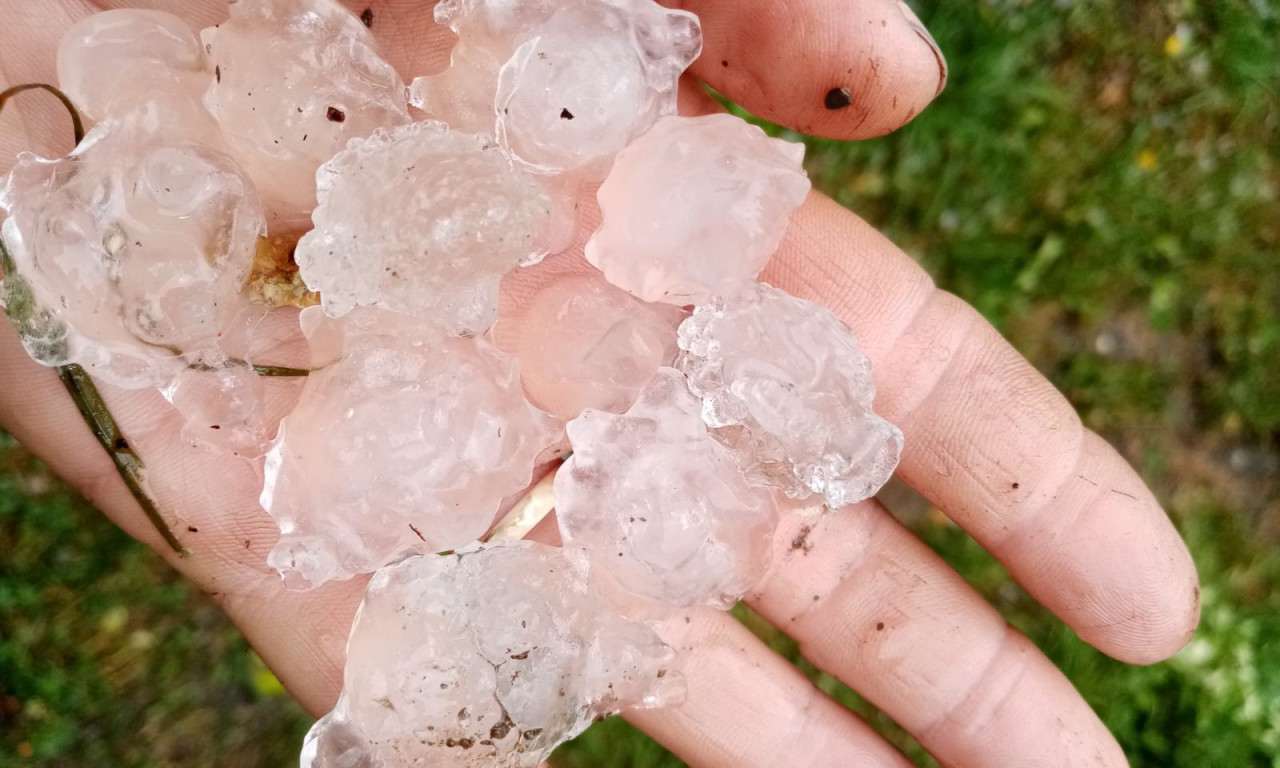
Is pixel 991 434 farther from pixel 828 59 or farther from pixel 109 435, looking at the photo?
pixel 109 435

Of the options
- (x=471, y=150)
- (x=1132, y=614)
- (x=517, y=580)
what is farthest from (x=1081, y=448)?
(x=471, y=150)

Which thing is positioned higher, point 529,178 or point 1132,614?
point 529,178

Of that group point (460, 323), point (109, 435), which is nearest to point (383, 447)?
point (460, 323)

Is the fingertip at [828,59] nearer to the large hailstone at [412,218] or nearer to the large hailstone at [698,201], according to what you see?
the large hailstone at [698,201]

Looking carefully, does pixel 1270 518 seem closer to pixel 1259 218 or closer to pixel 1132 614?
pixel 1259 218

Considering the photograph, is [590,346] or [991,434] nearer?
[590,346]

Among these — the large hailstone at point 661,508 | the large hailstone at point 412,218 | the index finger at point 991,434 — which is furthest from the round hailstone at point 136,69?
the index finger at point 991,434

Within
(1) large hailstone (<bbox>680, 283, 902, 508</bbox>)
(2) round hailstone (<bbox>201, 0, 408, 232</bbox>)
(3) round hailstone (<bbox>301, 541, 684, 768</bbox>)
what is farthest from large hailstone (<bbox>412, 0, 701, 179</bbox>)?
(3) round hailstone (<bbox>301, 541, 684, 768</bbox>)
